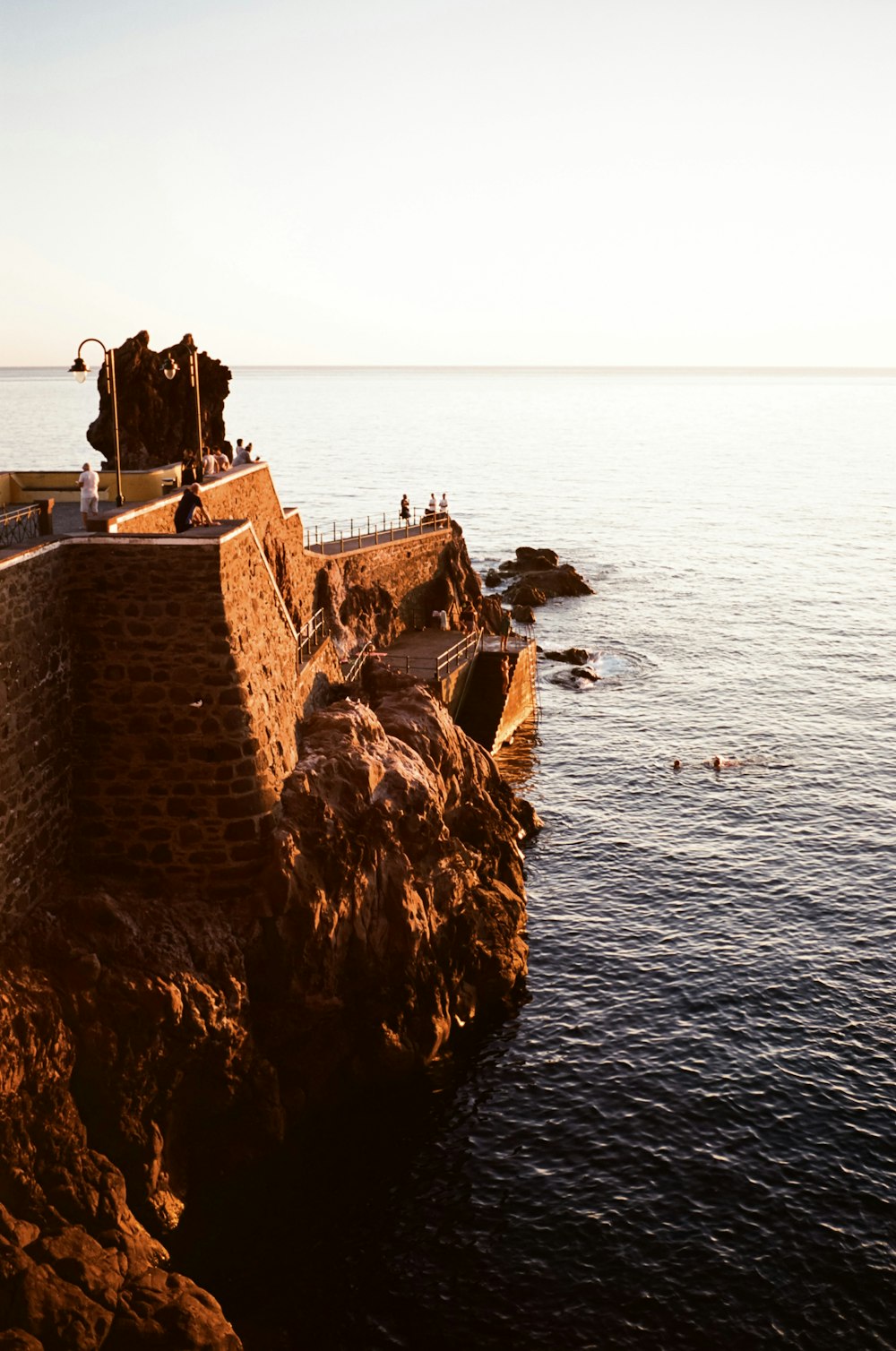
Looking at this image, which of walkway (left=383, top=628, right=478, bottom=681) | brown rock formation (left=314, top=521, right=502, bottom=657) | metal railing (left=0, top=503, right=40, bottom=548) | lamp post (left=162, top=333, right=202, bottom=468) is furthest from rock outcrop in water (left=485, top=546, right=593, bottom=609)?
metal railing (left=0, top=503, right=40, bottom=548)

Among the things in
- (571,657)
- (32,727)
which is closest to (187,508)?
(32,727)

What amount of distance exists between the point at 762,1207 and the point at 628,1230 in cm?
324

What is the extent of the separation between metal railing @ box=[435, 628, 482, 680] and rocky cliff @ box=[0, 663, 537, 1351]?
17371 millimetres

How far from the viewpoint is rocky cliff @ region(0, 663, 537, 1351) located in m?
22.5

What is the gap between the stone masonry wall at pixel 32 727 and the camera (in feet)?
83.8

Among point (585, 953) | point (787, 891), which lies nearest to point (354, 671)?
point (585, 953)

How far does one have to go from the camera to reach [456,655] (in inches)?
2392

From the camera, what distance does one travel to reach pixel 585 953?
40.9 m

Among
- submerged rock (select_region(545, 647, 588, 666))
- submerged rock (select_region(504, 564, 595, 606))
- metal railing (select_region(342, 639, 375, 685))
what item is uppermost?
metal railing (select_region(342, 639, 375, 685))

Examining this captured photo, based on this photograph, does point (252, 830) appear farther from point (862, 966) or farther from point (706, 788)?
point (706, 788)

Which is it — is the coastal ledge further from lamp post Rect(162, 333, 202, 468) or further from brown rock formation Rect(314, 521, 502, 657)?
brown rock formation Rect(314, 521, 502, 657)

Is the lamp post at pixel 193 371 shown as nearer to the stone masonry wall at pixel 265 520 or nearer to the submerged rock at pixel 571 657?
the stone masonry wall at pixel 265 520

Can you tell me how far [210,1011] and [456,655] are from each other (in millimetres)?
34419

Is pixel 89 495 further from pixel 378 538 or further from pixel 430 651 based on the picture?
pixel 378 538
